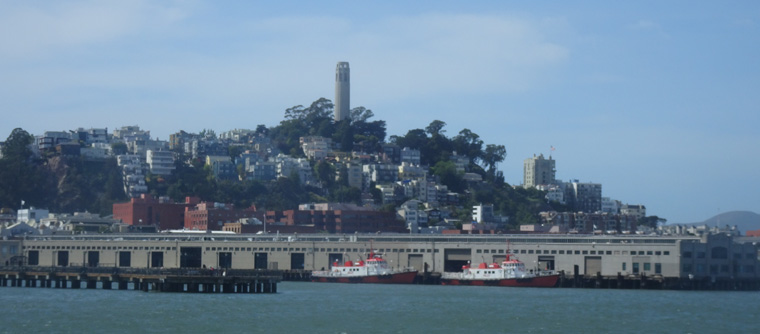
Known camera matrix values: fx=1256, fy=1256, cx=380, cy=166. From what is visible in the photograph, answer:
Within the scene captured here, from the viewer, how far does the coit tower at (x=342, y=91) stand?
19048 cm

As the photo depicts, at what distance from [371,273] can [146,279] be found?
70.1ft

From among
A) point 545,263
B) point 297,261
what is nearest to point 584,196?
point 297,261

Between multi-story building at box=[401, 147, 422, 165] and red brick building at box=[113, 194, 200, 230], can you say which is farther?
multi-story building at box=[401, 147, 422, 165]

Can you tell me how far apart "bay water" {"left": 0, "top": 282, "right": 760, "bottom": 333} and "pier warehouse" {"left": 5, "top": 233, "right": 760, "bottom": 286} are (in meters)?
6.14

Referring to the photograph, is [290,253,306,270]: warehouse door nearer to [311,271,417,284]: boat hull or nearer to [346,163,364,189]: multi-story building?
[311,271,417,284]: boat hull

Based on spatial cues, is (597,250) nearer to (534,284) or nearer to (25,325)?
(534,284)

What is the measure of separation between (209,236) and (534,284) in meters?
33.0

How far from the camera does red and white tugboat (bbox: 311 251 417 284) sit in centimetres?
9538

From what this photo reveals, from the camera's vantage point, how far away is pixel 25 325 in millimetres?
55406

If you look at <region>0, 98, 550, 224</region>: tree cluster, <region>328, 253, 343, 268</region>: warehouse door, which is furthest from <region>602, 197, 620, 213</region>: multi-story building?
<region>328, 253, 343, 268</region>: warehouse door

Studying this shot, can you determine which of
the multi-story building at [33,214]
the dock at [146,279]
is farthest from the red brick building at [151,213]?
the dock at [146,279]

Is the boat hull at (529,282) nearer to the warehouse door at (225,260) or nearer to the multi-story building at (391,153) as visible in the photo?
the warehouse door at (225,260)

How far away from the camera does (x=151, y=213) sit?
137 metres

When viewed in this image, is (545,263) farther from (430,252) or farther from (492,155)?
(492,155)
